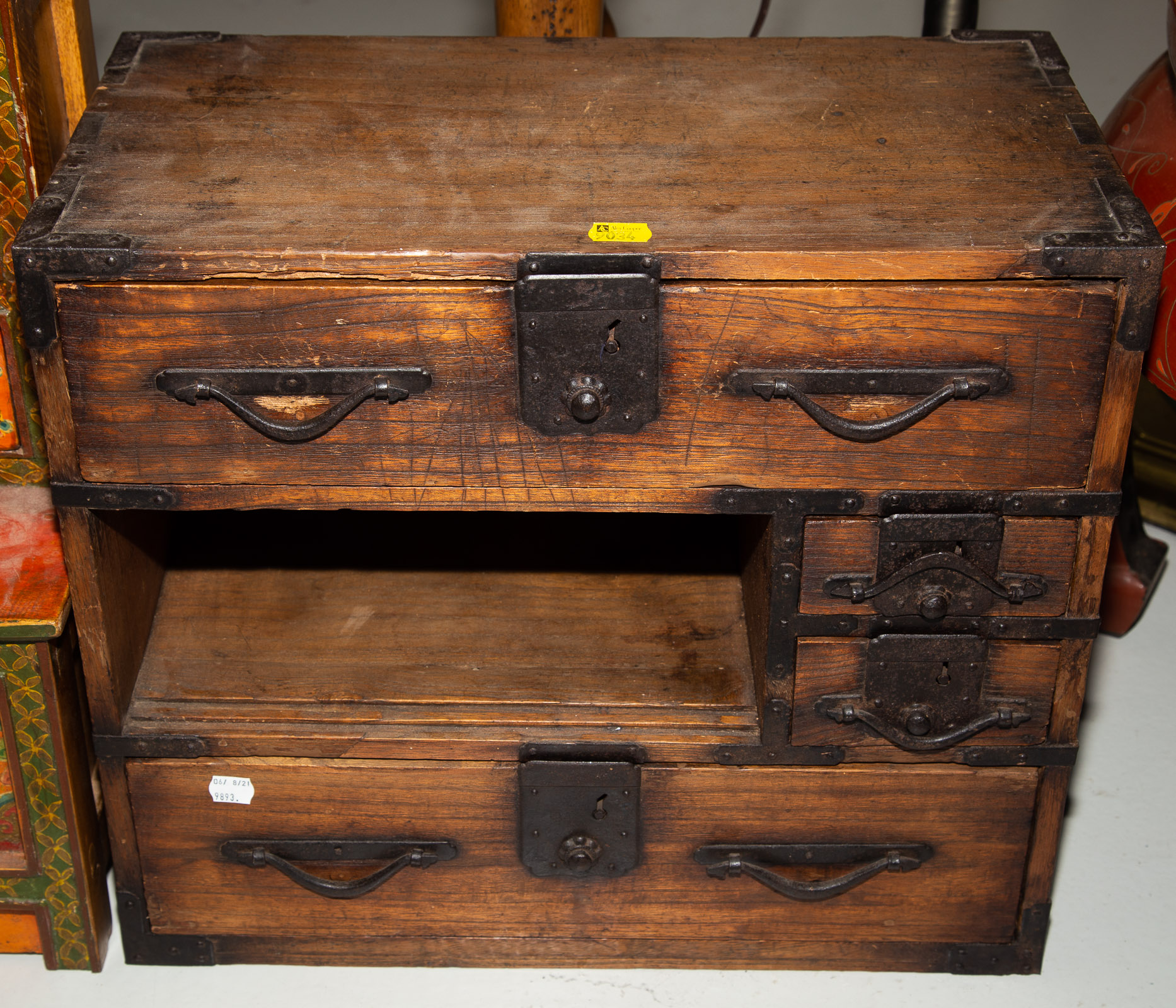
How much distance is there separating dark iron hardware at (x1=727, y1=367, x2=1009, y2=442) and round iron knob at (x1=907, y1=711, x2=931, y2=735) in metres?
0.39

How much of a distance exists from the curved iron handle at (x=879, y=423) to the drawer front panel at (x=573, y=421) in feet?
0.07

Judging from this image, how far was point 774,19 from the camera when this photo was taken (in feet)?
9.25

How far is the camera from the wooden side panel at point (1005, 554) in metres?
1.71

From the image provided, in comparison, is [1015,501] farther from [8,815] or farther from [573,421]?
[8,815]

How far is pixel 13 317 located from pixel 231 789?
68cm

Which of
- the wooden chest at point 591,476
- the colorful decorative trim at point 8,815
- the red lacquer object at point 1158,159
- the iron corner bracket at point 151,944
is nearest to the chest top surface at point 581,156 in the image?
the wooden chest at point 591,476

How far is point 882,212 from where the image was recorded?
1651 mm

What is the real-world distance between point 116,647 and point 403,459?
47 centimetres

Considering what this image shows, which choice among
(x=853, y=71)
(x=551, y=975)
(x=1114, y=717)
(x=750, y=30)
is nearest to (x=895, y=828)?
(x=551, y=975)

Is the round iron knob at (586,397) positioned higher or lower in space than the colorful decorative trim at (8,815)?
higher

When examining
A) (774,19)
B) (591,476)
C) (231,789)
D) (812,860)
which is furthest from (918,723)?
(774,19)

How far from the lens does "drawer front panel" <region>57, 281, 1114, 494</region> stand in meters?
1.59

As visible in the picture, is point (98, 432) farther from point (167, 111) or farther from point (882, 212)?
point (882, 212)

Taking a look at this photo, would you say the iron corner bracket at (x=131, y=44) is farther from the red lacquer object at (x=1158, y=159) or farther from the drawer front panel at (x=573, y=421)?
the red lacquer object at (x=1158, y=159)
